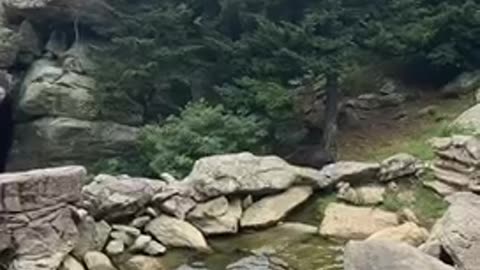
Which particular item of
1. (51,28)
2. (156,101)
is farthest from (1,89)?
(156,101)

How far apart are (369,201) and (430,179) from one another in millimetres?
881

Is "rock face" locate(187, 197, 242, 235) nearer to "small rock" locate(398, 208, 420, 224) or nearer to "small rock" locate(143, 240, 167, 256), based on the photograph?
"small rock" locate(143, 240, 167, 256)

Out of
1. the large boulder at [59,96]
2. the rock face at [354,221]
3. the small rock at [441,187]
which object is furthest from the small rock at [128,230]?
the large boulder at [59,96]

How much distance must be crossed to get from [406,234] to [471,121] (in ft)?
10.6

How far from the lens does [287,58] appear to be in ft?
34.4

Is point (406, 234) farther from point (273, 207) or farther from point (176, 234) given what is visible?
point (176, 234)

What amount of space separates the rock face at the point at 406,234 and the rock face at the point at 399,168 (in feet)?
3.85

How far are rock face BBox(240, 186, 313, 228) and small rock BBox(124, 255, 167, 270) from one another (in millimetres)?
1103

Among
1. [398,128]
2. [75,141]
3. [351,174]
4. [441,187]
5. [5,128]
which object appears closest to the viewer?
[441,187]

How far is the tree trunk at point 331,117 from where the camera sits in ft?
36.1

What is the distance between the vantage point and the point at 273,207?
303 inches

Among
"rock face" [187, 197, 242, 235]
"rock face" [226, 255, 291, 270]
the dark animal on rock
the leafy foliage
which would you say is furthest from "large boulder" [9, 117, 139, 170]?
"rock face" [226, 255, 291, 270]

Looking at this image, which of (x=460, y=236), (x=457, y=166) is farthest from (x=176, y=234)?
(x=457, y=166)

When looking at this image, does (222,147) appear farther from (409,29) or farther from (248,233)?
(409,29)
